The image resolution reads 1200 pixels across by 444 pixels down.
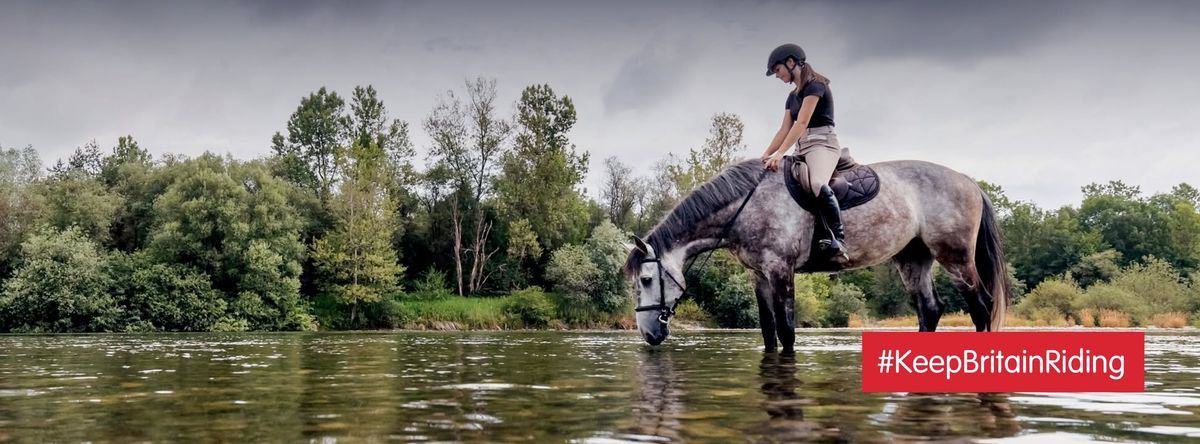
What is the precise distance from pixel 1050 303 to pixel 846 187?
3564 cm

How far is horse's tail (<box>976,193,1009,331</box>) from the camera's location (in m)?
11.0

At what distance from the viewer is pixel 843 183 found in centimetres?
1013

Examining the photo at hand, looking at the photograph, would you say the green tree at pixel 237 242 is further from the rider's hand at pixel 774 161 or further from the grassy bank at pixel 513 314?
the rider's hand at pixel 774 161

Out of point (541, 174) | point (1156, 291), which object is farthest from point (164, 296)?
point (1156, 291)

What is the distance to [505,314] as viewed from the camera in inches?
2099

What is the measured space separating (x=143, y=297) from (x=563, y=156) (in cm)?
2901

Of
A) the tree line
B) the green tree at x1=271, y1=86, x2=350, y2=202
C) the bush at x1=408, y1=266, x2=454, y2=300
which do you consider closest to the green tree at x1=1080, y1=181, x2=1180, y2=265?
the tree line

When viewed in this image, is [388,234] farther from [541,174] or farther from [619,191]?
[619,191]

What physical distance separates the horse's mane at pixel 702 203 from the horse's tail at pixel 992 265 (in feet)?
11.0

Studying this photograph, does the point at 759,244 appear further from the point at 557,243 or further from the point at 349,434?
the point at 557,243

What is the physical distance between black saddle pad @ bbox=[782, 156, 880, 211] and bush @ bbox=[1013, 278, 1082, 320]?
32.8 m

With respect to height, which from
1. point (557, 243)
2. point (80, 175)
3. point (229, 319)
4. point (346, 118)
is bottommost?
point (229, 319)

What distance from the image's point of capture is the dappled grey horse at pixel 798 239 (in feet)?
33.1

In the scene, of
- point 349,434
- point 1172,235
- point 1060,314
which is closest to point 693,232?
point 349,434
